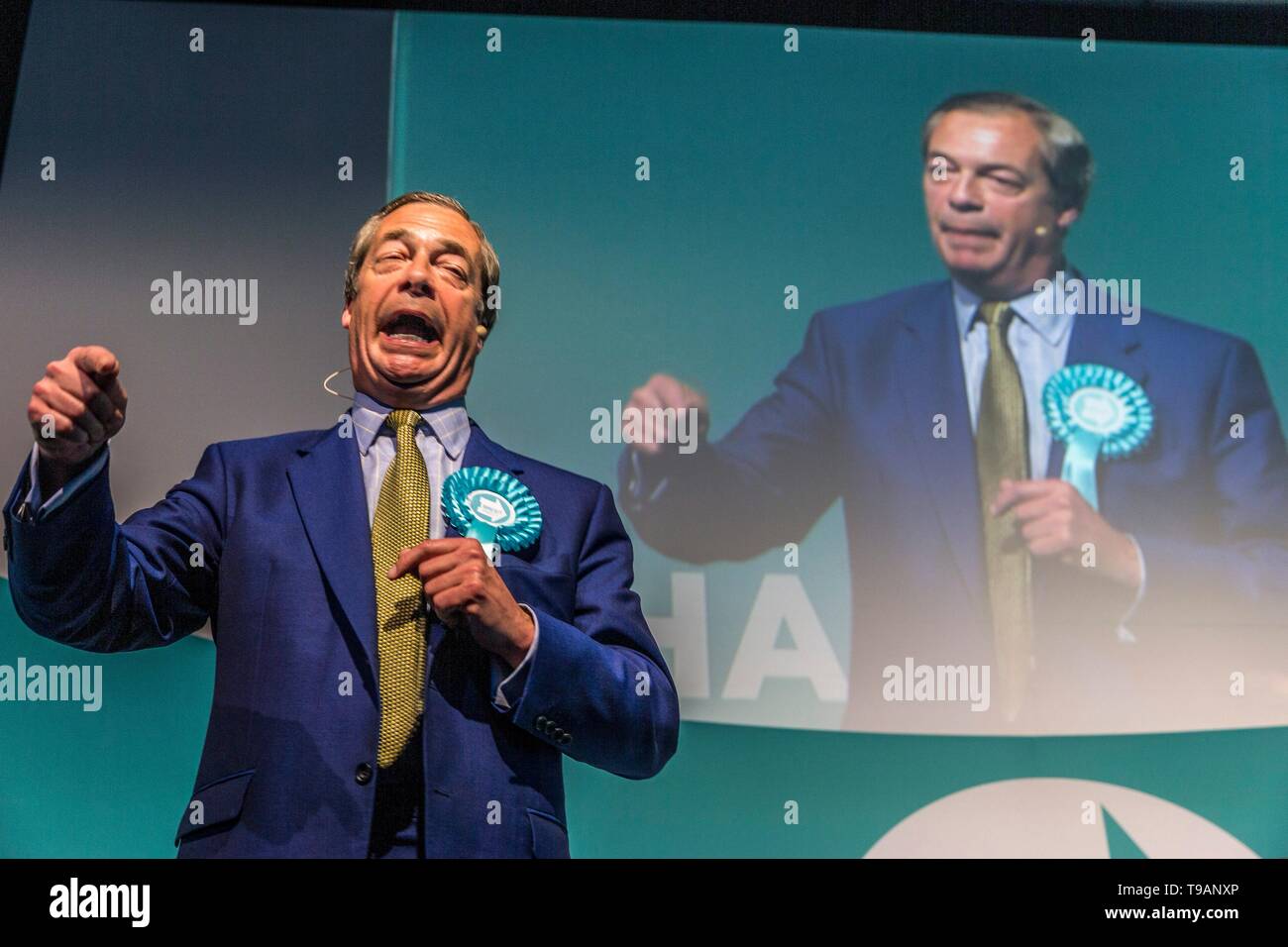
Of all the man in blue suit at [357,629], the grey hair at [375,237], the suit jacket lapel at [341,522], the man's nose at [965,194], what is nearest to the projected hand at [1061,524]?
the man's nose at [965,194]

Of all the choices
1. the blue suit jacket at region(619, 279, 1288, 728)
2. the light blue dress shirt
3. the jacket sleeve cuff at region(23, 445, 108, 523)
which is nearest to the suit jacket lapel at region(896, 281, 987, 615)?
the blue suit jacket at region(619, 279, 1288, 728)

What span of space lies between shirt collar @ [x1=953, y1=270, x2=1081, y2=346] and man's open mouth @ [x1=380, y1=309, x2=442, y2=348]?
1224 millimetres

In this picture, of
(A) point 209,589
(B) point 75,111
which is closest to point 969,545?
(A) point 209,589

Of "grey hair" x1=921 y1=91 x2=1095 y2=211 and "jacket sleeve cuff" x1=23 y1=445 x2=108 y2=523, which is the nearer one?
"jacket sleeve cuff" x1=23 y1=445 x2=108 y2=523

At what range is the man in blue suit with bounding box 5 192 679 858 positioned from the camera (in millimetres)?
1953

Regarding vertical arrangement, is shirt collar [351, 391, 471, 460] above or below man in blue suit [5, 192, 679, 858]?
above

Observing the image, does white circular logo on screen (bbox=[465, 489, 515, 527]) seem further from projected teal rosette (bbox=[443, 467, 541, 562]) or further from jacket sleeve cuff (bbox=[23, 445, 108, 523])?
jacket sleeve cuff (bbox=[23, 445, 108, 523])

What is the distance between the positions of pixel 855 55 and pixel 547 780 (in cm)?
176

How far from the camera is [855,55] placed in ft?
10.6

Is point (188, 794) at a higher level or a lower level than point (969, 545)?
lower
